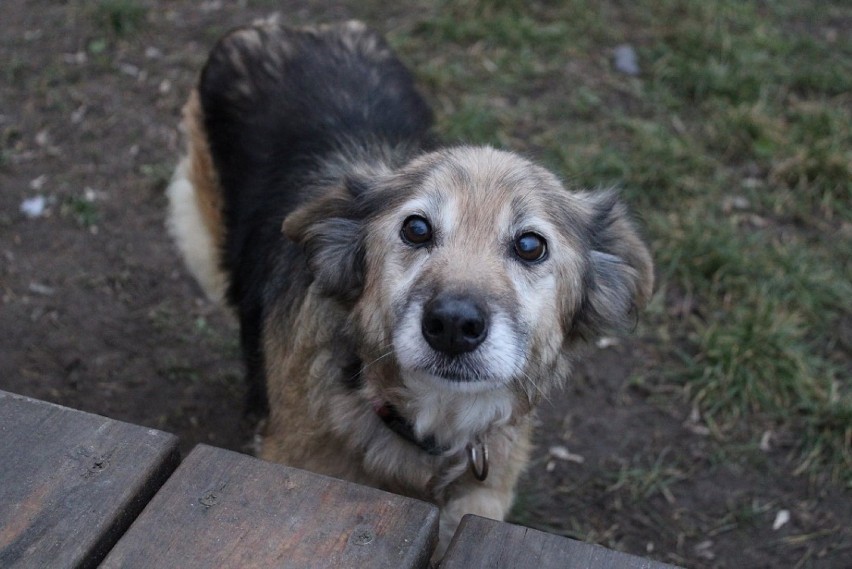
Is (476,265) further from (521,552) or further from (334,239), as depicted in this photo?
(521,552)

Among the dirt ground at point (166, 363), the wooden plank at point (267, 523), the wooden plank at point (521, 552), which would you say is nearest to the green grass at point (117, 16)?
the dirt ground at point (166, 363)

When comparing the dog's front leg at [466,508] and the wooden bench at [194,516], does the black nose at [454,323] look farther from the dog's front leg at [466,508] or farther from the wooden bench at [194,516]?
the dog's front leg at [466,508]

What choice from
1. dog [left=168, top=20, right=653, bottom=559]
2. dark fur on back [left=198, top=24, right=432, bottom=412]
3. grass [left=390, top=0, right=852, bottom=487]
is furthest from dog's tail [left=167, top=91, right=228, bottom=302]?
grass [left=390, top=0, right=852, bottom=487]

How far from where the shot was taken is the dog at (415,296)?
82.4 inches

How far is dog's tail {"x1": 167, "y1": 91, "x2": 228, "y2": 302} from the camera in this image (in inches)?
138

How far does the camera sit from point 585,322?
2.46 meters

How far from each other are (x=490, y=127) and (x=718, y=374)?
1.92 metres

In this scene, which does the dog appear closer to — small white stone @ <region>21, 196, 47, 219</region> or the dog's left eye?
the dog's left eye

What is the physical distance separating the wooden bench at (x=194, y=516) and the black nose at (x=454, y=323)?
501 millimetres

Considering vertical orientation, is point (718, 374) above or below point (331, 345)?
below

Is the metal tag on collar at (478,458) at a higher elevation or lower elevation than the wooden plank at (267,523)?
lower

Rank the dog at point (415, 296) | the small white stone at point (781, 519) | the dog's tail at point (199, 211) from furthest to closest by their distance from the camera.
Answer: the dog's tail at point (199, 211), the small white stone at point (781, 519), the dog at point (415, 296)

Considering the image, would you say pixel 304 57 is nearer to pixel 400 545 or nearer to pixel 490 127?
pixel 490 127

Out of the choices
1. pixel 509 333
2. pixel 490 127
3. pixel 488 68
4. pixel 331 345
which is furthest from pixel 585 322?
pixel 488 68
